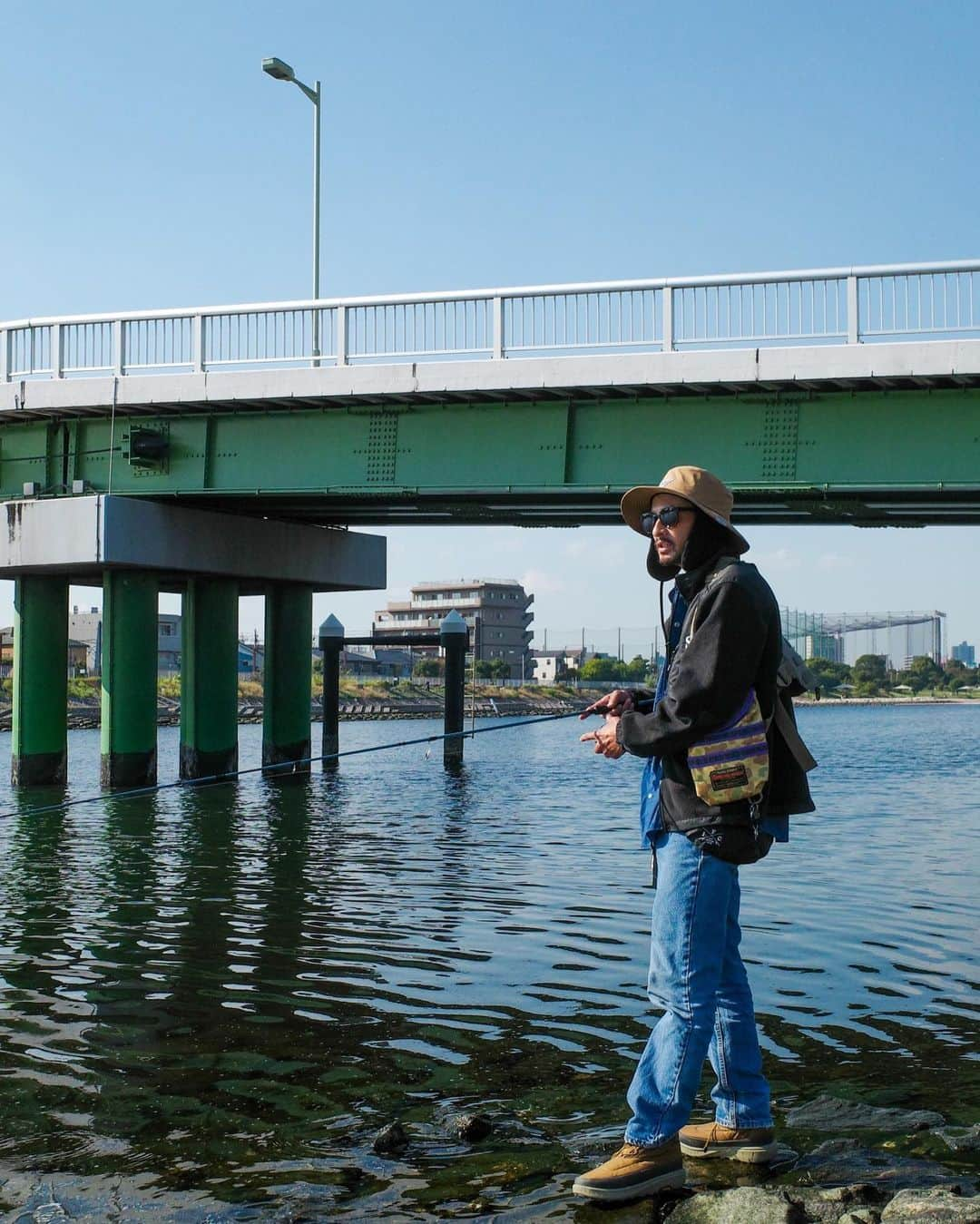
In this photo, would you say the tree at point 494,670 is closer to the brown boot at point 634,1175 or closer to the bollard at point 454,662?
the bollard at point 454,662

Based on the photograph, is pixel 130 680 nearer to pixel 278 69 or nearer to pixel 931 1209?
pixel 278 69

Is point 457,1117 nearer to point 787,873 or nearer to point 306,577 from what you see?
point 787,873

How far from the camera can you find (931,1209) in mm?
4457

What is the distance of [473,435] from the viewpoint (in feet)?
73.4

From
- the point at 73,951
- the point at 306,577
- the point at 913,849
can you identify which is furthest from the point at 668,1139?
the point at 306,577

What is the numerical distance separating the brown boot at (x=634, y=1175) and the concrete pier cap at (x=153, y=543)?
68.8ft

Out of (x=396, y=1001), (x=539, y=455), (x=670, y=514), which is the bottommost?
(x=396, y=1001)

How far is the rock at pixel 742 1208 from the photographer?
4.48 m

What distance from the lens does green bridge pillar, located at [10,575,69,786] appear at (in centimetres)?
2659

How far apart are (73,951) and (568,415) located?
13.3m

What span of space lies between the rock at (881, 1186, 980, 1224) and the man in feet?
2.41

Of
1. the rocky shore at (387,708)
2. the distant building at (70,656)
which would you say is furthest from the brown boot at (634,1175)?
the distant building at (70,656)

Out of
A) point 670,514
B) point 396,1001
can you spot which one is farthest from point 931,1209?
point 396,1001

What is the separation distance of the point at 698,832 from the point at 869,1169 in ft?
4.90
